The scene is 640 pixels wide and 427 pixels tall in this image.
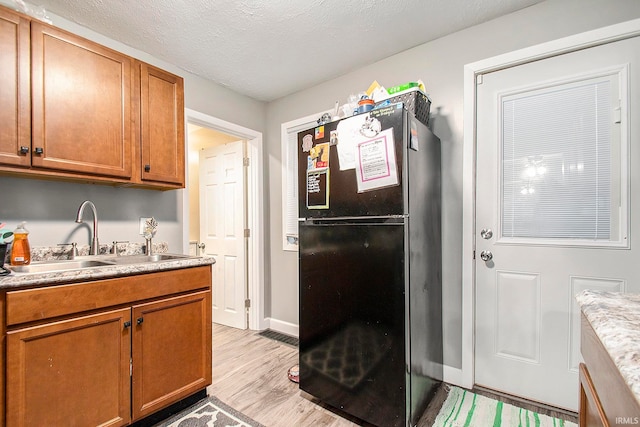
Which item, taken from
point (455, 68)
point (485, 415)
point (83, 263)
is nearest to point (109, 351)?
point (83, 263)

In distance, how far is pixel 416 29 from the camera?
1972 mm

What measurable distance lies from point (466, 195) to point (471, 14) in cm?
113

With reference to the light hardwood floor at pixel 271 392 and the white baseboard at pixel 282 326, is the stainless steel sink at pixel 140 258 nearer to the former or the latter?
the light hardwood floor at pixel 271 392

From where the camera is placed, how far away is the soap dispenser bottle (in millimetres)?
1489

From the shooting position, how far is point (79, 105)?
162cm

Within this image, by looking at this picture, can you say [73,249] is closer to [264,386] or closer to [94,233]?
[94,233]

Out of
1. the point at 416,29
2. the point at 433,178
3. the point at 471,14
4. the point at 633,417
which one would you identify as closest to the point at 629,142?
the point at 433,178

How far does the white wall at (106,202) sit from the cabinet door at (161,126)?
35 centimetres

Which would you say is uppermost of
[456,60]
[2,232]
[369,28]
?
[369,28]

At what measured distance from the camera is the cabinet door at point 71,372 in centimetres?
119

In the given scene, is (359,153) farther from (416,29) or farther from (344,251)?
(416,29)

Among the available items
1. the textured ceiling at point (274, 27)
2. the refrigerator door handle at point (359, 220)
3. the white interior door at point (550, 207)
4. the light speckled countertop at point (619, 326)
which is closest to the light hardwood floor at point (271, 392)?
the white interior door at point (550, 207)

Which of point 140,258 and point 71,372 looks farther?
point 140,258

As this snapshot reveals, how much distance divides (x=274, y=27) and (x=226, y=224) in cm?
202
